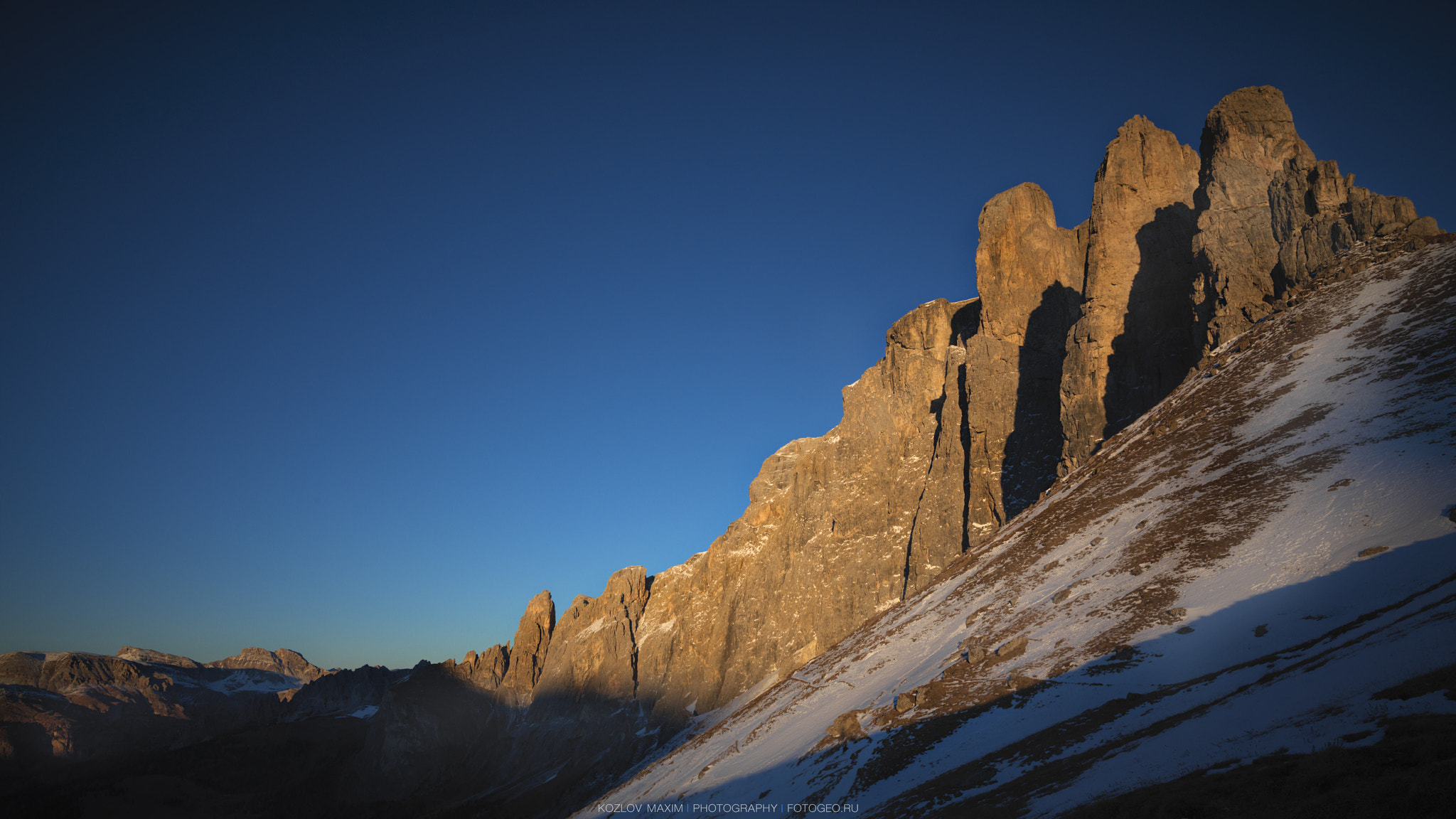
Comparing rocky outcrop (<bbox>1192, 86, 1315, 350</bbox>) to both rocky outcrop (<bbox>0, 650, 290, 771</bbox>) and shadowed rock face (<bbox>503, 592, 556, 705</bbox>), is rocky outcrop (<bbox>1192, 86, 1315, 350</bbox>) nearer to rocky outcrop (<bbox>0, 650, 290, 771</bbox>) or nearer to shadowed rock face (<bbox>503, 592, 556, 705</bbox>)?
shadowed rock face (<bbox>503, 592, 556, 705</bbox>)

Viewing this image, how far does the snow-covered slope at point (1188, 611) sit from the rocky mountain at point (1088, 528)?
6.5 inches

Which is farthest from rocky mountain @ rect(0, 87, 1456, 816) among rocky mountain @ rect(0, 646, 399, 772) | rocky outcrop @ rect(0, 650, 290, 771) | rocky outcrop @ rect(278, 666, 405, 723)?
rocky outcrop @ rect(0, 650, 290, 771)

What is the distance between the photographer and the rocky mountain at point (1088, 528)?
68.6 feet

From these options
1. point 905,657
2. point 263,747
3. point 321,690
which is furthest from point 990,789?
point 321,690

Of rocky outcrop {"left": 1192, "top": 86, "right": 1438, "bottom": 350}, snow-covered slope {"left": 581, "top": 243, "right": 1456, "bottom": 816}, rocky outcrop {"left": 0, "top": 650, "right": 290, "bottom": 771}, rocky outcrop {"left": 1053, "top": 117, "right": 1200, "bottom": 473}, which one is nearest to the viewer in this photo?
snow-covered slope {"left": 581, "top": 243, "right": 1456, "bottom": 816}

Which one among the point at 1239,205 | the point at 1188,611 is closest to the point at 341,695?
the point at 1188,611

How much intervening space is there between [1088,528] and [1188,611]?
13594 millimetres

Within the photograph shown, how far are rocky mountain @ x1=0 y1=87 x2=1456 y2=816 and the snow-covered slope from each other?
166 millimetres

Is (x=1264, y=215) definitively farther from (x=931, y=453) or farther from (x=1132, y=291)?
(x=931, y=453)

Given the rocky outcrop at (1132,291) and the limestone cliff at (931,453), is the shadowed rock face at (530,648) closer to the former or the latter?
the limestone cliff at (931,453)

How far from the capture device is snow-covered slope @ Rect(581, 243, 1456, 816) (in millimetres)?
16859

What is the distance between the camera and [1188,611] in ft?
81.0

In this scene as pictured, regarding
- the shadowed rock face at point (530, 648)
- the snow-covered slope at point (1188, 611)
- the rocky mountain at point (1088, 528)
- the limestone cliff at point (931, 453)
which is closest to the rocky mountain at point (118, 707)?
the limestone cliff at point (931, 453)

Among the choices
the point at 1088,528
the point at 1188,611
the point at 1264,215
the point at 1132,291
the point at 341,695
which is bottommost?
the point at 341,695
